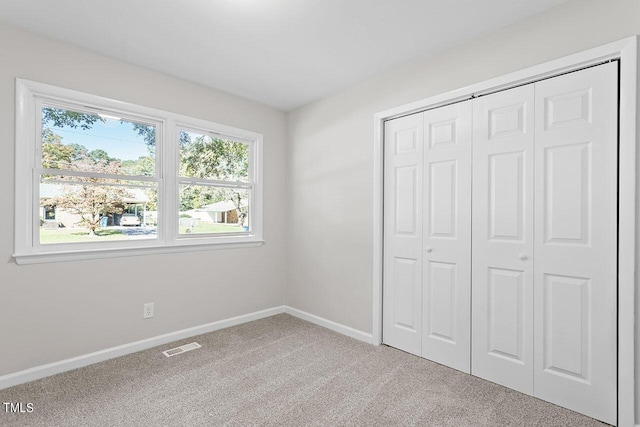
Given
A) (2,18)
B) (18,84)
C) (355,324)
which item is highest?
(2,18)

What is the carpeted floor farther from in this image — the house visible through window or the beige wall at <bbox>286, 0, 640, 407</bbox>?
the house visible through window

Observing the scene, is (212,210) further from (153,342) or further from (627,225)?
(627,225)

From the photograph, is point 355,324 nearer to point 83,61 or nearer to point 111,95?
point 111,95

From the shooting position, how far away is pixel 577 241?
1960 millimetres

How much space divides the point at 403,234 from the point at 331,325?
1276 millimetres

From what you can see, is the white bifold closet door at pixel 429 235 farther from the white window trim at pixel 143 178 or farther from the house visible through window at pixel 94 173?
the house visible through window at pixel 94 173

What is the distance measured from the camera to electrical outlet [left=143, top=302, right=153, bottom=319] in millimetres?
2875

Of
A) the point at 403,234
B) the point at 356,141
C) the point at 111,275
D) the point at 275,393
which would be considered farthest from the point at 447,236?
the point at 111,275

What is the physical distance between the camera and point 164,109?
2986 mm

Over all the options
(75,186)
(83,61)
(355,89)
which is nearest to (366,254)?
(355,89)

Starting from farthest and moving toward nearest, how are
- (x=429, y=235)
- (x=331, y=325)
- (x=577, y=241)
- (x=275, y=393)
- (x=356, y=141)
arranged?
(x=331, y=325) < (x=356, y=141) < (x=429, y=235) < (x=275, y=393) < (x=577, y=241)

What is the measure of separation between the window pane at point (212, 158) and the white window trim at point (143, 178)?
0.09 metres

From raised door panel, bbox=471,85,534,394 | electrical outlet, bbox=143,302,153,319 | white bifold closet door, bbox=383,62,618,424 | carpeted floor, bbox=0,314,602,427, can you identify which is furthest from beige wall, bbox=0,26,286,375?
raised door panel, bbox=471,85,534,394

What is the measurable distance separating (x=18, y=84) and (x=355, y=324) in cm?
325
